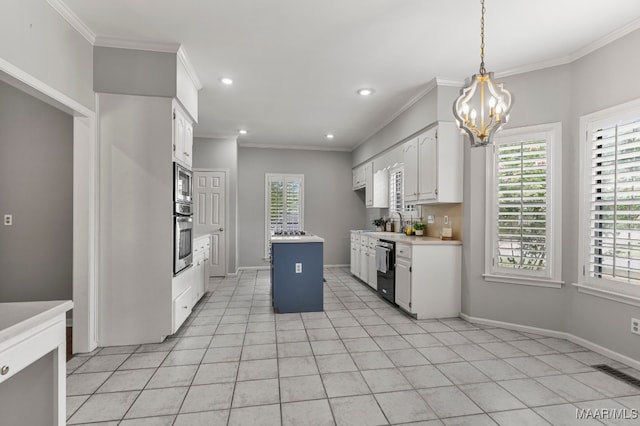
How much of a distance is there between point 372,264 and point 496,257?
2074 mm

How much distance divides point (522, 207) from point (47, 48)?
14.8 feet

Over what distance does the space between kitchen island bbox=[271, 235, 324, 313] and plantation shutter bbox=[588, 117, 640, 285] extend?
9.47 ft

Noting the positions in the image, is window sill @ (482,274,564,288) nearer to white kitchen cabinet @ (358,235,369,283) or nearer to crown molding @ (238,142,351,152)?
white kitchen cabinet @ (358,235,369,283)

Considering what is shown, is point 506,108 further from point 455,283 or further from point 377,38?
point 455,283

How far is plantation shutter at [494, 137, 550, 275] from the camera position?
3307 millimetres

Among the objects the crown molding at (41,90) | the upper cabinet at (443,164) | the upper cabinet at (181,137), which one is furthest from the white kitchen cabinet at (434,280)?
the crown molding at (41,90)

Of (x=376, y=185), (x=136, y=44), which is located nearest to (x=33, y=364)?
(x=136, y=44)

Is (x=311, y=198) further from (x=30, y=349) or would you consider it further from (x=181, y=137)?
(x=30, y=349)

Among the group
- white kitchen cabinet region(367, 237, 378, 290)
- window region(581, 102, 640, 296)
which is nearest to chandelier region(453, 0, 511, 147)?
window region(581, 102, 640, 296)

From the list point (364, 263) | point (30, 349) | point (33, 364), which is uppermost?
point (30, 349)

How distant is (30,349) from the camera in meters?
1.20

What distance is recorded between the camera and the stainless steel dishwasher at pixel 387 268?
4.35 m

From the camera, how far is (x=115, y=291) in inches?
117

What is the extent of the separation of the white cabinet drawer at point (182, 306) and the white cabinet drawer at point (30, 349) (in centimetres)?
183
